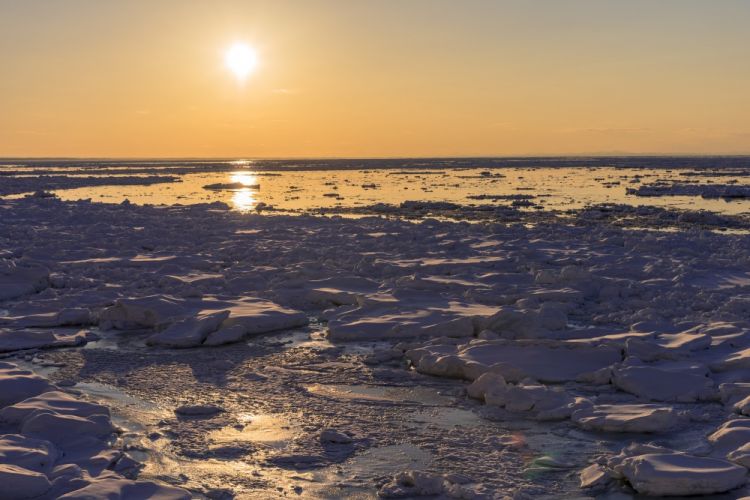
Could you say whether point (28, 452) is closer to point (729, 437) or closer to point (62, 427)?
point (62, 427)

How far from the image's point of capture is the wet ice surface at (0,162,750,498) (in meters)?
4.51

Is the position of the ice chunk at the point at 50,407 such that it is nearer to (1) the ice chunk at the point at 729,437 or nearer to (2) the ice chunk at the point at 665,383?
(2) the ice chunk at the point at 665,383

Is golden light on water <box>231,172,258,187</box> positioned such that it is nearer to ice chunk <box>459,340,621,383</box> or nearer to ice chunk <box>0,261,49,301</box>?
ice chunk <box>0,261,49,301</box>

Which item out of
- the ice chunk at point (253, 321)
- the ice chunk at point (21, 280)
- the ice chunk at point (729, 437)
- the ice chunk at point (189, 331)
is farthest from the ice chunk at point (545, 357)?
the ice chunk at point (21, 280)

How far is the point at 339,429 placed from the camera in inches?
207

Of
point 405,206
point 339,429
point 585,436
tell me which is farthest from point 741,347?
point 405,206

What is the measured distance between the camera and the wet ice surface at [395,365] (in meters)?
4.51

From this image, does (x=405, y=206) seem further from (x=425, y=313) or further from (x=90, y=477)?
(x=90, y=477)

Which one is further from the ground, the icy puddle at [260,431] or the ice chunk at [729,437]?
the ice chunk at [729,437]

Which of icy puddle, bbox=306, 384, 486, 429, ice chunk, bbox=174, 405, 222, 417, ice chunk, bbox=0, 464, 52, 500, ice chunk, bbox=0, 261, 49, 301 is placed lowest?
icy puddle, bbox=306, 384, 486, 429

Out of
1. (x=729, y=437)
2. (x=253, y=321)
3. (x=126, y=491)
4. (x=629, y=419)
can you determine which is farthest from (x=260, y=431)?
(x=729, y=437)

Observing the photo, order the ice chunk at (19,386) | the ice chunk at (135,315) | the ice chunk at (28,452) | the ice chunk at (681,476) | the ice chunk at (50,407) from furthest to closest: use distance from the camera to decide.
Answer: the ice chunk at (135,315), the ice chunk at (19,386), the ice chunk at (50,407), the ice chunk at (28,452), the ice chunk at (681,476)

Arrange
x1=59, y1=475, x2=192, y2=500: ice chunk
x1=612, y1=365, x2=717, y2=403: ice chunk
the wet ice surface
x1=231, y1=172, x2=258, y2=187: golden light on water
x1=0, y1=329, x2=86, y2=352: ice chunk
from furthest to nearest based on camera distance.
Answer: x1=231, y1=172, x2=258, y2=187: golden light on water < x1=0, y1=329, x2=86, y2=352: ice chunk < x1=612, y1=365, x2=717, y2=403: ice chunk < the wet ice surface < x1=59, y1=475, x2=192, y2=500: ice chunk

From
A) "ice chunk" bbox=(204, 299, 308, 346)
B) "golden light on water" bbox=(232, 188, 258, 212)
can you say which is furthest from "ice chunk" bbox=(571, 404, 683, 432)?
"golden light on water" bbox=(232, 188, 258, 212)
